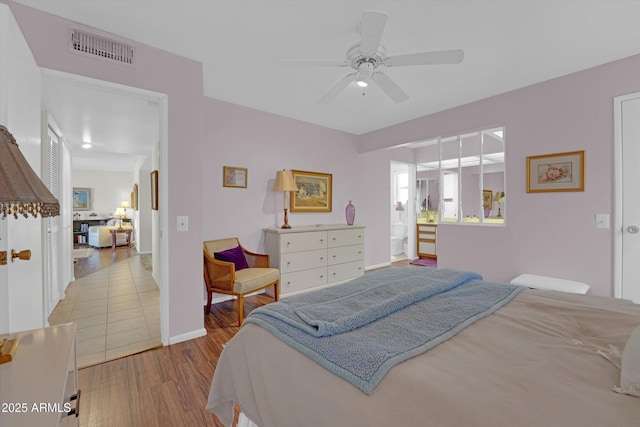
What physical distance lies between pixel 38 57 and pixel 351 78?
224 centimetres

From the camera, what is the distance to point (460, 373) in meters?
0.87

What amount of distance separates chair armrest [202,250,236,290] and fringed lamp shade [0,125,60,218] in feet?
6.96

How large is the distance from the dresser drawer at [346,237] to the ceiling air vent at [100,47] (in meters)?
2.98

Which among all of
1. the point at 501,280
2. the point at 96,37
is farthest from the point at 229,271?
the point at 501,280

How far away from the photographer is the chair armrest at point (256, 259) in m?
3.59

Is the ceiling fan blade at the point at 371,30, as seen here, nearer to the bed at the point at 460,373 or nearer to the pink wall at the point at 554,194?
the bed at the point at 460,373

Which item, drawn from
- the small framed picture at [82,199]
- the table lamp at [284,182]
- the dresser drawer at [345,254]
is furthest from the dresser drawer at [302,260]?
the small framed picture at [82,199]

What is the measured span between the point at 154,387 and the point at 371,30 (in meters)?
2.72

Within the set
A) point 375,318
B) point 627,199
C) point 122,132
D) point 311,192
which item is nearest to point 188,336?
point 375,318

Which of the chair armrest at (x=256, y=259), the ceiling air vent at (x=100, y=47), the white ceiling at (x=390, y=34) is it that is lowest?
the chair armrest at (x=256, y=259)

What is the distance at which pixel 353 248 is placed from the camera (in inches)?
177

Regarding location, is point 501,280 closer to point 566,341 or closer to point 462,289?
point 462,289

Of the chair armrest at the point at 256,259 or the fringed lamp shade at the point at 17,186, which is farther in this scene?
the chair armrest at the point at 256,259

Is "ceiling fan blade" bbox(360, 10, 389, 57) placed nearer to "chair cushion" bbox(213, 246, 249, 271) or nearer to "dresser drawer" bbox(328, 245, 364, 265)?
"chair cushion" bbox(213, 246, 249, 271)
